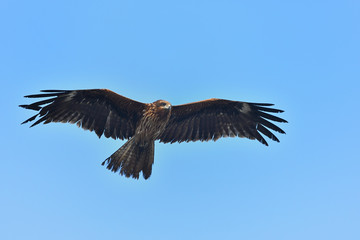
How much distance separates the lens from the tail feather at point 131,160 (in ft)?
33.7

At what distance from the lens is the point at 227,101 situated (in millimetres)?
10898

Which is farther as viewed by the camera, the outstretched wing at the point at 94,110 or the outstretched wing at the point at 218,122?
the outstretched wing at the point at 218,122

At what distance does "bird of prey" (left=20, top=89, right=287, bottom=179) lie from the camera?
10.0 m

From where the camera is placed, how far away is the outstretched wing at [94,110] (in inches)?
388

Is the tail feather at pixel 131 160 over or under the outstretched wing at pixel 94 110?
under

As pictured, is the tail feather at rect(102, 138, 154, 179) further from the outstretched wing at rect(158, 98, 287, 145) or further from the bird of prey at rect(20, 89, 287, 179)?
the outstretched wing at rect(158, 98, 287, 145)

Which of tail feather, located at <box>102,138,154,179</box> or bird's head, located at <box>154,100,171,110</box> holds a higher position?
bird's head, located at <box>154,100,171,110</box>

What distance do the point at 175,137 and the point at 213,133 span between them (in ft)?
3.01

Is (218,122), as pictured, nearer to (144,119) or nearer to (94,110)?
(144,119)

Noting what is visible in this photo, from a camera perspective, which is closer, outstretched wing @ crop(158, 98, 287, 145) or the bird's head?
the bird's head

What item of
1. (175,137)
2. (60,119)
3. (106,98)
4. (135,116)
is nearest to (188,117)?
(175,137)

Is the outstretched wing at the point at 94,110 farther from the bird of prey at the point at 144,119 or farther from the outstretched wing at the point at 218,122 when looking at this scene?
the outstretched wing at the point at 218,122

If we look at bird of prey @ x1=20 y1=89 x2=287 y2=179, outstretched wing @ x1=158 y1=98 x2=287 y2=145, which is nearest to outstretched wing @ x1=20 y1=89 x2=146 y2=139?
bird of prey @ x1=20 y1=89 x2=287 y2=179

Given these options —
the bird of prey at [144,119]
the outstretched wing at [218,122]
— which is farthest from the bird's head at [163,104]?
the outstretched wing at [218,122]
